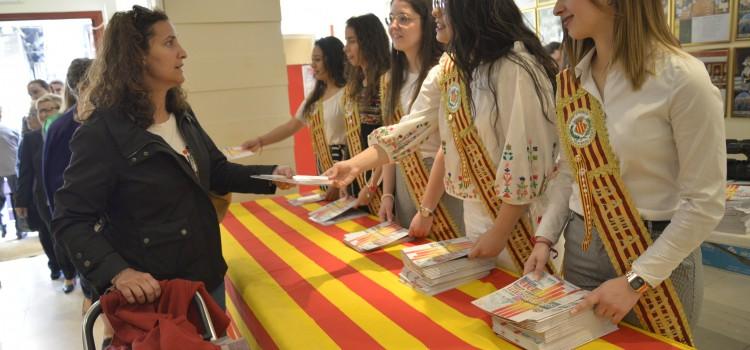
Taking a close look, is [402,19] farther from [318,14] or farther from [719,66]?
[318,14]

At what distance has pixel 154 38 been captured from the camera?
169cm

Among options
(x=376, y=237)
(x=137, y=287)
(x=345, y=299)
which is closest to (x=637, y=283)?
(x=345, y=299)

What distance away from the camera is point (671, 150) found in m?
1.14

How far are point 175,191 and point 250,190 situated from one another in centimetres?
43

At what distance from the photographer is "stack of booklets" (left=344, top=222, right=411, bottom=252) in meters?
1.99

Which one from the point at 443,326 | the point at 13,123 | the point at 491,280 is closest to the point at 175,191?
the point at 443,326

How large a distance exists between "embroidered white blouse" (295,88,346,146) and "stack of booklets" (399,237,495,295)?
1373 mm

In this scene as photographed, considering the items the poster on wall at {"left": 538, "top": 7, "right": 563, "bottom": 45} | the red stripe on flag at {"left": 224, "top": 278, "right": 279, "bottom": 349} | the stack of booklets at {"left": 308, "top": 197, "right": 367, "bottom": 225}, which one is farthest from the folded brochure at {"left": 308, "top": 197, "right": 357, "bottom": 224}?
the poster on wall at {"left": 538, "top": 7, "right": 563, "bottom": 45}

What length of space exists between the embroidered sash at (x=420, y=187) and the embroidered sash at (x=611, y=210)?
2.50 feet

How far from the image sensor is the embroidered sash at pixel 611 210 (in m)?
1.23

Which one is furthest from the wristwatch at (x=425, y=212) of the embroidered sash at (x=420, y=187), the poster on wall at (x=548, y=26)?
the poster on wall at (x=548, y=26)

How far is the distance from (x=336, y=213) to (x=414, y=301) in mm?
1019

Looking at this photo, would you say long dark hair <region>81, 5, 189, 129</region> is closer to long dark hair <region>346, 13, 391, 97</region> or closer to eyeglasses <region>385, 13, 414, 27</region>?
eyeglasses <region>385, 13, 414, 27</region>

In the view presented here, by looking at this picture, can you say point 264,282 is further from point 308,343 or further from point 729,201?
point 729,201
